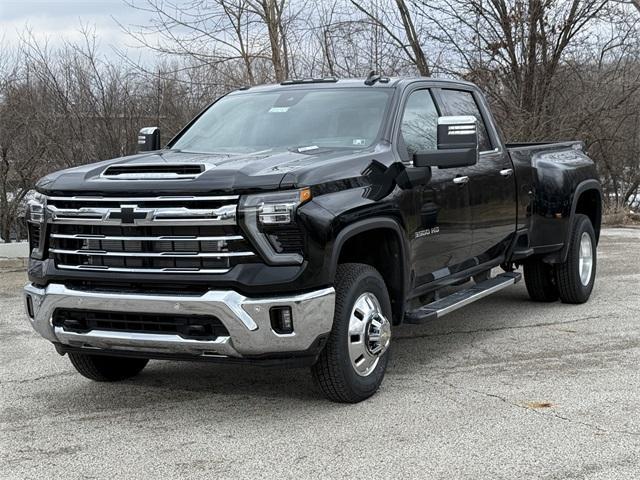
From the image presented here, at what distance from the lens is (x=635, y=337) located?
6648 millimetres

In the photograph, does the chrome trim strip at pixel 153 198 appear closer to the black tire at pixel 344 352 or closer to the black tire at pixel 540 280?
the black tire at pixel 344 352

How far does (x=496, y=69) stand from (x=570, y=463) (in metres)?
13.4

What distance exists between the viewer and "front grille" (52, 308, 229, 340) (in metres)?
4.54

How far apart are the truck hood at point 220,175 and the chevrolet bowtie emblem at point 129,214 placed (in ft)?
0.31

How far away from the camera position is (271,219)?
4484 mm

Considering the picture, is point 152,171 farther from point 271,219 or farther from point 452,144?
point 452,144

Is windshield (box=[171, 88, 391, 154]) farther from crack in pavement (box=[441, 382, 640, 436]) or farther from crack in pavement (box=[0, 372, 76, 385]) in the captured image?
crack in pavement (box=[0, 372, 76, 385])

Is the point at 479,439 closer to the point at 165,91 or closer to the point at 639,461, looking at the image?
the point at 639,461

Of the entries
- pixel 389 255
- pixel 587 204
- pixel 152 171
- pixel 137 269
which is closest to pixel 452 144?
pixel 389 255

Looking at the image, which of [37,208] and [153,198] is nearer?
[153,198]

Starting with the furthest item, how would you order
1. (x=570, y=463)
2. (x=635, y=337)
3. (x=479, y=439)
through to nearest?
1. (x=635, y=337)
2. (x=479, y=439)
3. (x=570, y=463)

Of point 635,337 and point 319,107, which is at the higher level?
point 319,107

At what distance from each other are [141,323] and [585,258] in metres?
5.05

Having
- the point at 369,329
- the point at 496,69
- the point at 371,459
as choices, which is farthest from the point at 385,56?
the point at 371,459
